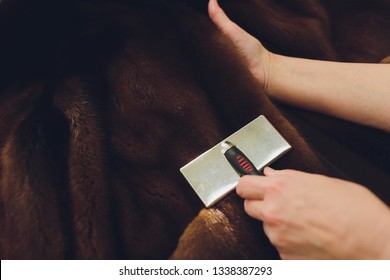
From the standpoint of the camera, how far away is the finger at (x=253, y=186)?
54 centimetres

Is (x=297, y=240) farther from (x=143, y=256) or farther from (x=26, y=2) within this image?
(x=26, y=2)

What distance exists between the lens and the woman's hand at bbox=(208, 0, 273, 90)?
782mm

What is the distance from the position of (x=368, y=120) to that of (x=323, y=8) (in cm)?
37

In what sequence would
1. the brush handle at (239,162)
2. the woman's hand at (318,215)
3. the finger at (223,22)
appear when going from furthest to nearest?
the finger at (223,22) < the brush handle at (239,162) < the woman's hand at (318,215)

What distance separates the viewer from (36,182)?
522 millimetres

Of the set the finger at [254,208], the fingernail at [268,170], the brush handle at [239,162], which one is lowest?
the finger at [254,208]

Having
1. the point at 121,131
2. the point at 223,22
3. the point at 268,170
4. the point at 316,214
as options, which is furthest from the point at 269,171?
the point at 223,22

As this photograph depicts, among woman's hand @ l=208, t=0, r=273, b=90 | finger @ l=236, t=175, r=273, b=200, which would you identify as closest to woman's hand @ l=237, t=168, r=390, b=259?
finger @ l=236, t=175, r=273, b=200

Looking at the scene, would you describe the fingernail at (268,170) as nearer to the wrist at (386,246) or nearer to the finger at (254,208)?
the finger at (254,208)

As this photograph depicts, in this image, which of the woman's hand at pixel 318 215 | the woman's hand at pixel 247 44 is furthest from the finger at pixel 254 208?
the woman's hand at pixel 247 44

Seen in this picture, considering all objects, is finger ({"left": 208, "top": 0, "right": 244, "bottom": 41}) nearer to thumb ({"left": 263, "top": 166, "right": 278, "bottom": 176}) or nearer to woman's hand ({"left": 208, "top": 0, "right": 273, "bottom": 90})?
woman's hand ({"left": 208, "top": 0, "right": 273, "bottom": 90})

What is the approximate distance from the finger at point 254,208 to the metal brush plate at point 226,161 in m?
0.04

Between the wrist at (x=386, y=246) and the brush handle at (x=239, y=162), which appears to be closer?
the wrist at (x=386, y=246)

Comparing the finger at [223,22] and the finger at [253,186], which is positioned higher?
the finger at [223,22]
